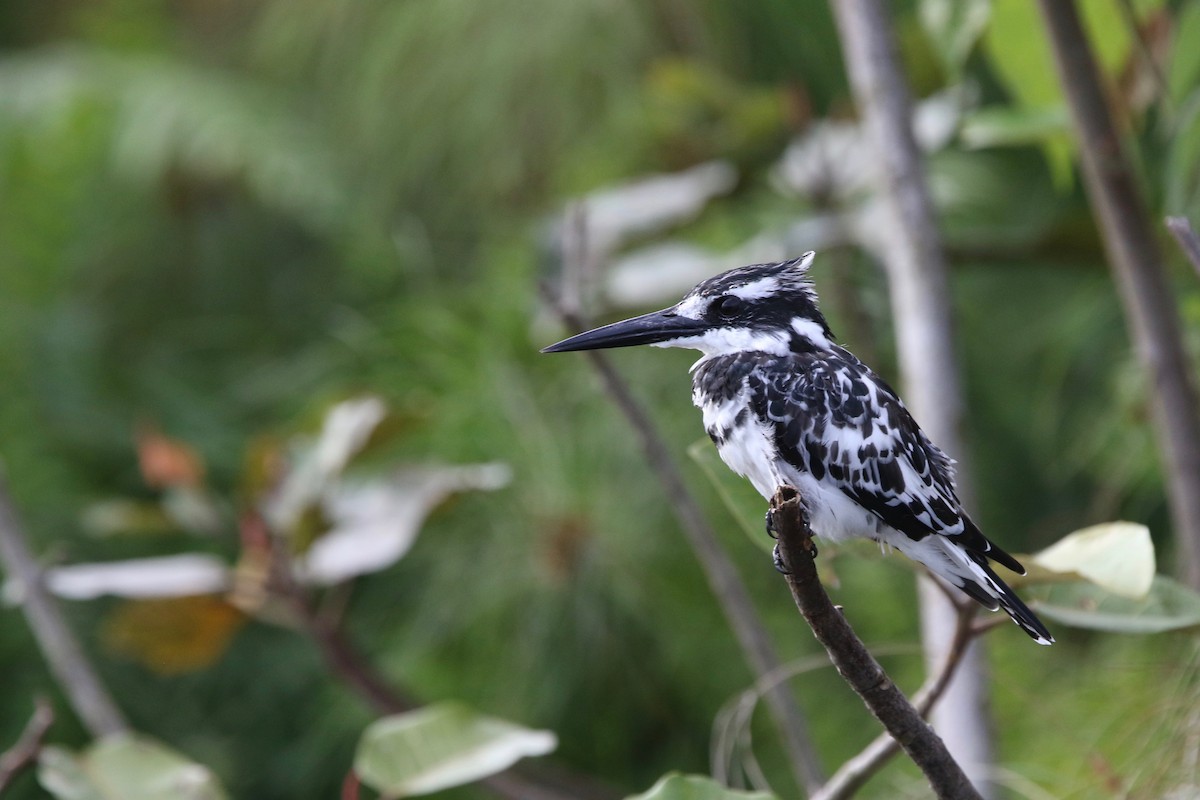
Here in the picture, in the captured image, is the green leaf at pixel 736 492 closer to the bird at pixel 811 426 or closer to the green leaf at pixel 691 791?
the bird at pixel 811 426

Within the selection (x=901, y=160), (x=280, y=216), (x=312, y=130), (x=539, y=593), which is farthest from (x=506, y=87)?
(x=901, y=160)

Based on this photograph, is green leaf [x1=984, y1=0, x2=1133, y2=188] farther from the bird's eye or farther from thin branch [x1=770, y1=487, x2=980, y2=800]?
thin branch [x1=770, y1=487, x2=980, y2=800]

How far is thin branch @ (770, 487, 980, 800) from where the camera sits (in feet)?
1.99

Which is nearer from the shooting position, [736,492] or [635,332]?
[736,492]

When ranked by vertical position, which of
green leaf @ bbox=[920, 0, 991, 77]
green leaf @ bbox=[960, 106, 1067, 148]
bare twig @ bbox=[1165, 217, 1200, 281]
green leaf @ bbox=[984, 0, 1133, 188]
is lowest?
bare twig @ bbox=[1165, 217, 1200, 281]

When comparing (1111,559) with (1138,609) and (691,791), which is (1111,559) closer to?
(1138,609)

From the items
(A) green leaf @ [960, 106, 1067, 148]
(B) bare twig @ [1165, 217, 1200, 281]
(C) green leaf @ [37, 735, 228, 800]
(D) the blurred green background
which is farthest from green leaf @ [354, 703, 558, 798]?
(A) green leaf @ [960, 106, 1067, 148]

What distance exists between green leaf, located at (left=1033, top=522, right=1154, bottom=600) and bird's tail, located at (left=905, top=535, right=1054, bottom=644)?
0.10 feet

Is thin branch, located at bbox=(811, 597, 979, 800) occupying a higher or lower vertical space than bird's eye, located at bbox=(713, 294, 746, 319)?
lower

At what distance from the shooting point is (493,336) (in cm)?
170

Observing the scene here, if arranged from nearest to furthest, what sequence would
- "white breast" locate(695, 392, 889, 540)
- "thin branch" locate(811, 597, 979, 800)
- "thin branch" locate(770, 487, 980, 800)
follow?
"thin branch" locate(770, 487, 980, 800)
"thin branch" locate(811, 597, 979, 800)
"white breast" locate(695, 392, 889, 540)

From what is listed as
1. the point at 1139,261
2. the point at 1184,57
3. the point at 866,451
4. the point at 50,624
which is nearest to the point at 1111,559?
the point at 866,451

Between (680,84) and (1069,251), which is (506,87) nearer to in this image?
(680,84)

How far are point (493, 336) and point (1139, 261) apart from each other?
86cm
